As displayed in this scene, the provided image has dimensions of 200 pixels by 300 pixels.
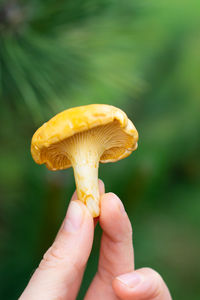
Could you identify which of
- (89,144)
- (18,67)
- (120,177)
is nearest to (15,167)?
(120,177)

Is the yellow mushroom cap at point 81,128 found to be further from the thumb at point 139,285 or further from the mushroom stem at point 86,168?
the thumb at point 139,285

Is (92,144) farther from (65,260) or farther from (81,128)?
(65,260)

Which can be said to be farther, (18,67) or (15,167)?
(15,167)

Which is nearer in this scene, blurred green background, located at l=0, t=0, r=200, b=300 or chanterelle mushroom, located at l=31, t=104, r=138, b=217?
chanterelle mushroom, located at l=31, t=104, r=138, b=217

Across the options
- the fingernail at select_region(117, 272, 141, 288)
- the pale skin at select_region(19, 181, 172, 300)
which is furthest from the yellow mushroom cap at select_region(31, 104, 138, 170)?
the fingernail at select_region(117, 272, 141, 288)

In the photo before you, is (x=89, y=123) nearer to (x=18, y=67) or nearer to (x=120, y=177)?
(x=18, y=67)

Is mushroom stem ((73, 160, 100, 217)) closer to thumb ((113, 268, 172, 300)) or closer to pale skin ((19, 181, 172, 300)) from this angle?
pale skin ((19, 181, 172, 300))
